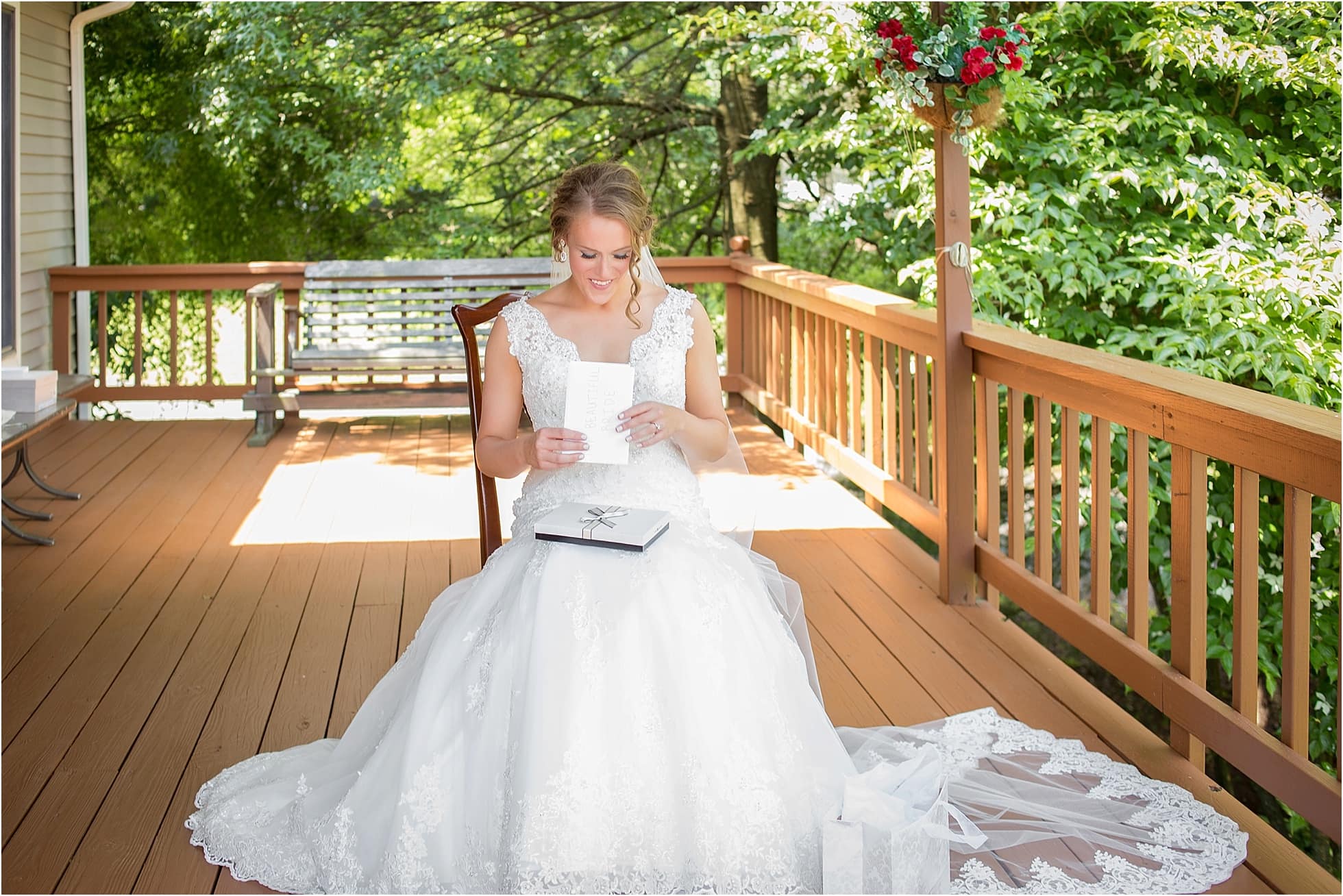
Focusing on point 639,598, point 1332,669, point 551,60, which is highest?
point 551,60

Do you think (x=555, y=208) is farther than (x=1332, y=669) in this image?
No

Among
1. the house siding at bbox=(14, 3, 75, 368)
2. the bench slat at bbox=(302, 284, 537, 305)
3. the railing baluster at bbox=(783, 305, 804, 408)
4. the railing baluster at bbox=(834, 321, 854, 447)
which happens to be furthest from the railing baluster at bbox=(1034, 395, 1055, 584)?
the house siding at bbox=(14, 3, 75, 368)

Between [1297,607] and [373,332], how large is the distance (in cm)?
554

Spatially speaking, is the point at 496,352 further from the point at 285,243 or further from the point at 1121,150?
the point at 285,243

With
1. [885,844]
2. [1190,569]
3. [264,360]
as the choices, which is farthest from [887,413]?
[264,360]

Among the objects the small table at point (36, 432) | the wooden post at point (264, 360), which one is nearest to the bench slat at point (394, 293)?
the wooden post at point (264, 360)

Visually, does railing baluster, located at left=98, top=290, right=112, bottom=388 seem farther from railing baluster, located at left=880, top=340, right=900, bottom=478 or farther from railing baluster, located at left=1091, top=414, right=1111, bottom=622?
railing baluster, located at left=1091, top=414, right=1111, bottom=622

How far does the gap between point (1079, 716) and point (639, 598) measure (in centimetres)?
137

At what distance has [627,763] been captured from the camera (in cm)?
222

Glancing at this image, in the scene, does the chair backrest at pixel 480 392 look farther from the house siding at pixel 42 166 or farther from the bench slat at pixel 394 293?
the house siding at pixel 42 166

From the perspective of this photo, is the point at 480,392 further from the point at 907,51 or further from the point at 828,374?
the point at 828,374

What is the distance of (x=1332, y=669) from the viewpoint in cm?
482

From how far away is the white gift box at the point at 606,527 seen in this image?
240cm

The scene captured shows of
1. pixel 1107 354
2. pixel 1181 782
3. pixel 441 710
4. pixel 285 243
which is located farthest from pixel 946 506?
pixel 285 243
